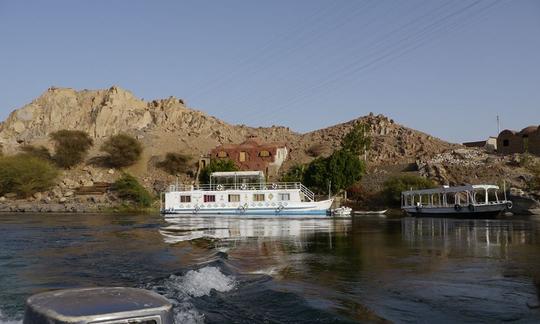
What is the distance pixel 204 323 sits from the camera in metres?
8.76

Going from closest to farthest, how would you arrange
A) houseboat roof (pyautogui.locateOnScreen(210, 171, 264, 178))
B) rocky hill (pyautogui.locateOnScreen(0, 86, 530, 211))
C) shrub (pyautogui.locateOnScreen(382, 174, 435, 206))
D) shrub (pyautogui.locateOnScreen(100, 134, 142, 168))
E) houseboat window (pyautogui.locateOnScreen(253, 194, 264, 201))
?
1. houseboat window (pyautogui.locateOnScreen(253, 194, 264, 201))
2. houseboat roof (pyautogui.locateOnScreen(210, 171, 264, 178))
3. shrub (pyautogui.locateOnScreen(382, 174, 435, 206))
4. rocky hill (pyautogui.locateOnScreen(0, 86, 530, 211))
5. shrub (pyautogui.locateOnScreen(100, 134, 142, 168))

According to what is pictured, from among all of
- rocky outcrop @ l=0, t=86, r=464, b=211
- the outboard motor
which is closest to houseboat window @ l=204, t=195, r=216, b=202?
rocky outcrop @ l=0, t=86, r=464, b=211

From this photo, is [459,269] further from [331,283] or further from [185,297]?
[185,297]

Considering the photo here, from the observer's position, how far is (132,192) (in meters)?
72.4

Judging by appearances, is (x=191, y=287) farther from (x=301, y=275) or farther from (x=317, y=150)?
(x=317, y=150)

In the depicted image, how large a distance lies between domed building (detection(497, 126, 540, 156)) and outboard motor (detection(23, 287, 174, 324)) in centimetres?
7708

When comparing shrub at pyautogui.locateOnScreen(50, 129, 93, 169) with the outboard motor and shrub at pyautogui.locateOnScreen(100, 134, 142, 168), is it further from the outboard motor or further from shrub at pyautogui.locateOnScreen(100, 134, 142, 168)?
the outboard motor

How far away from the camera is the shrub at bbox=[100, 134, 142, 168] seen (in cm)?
9088

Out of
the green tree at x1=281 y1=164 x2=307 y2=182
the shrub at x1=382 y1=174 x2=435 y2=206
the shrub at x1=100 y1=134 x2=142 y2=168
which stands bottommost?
the shrub at x1=382 y1=174 x2=435 y2=206

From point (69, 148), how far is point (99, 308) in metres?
94.6

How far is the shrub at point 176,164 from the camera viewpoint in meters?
90.2

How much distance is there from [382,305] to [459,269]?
6.04 m

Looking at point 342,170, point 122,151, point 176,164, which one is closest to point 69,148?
point 122,151

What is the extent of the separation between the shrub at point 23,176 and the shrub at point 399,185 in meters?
46.4
